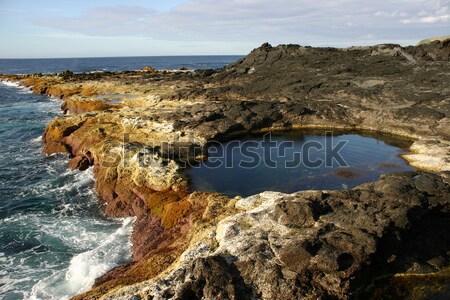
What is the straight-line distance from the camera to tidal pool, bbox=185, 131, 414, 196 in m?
28.2

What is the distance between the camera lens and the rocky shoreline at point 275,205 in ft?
50.5

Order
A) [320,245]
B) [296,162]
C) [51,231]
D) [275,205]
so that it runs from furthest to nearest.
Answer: [296,162] < [51,231] < [275,205] < [320,245]

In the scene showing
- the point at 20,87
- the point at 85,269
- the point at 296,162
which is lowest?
the point at 85,269

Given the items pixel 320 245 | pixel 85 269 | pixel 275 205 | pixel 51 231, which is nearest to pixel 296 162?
pixel 275 205

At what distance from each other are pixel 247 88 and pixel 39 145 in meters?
32.8

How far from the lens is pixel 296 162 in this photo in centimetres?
3328

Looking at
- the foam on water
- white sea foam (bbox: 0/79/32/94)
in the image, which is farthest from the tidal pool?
white sea foam (bbox: 0/79/32/94)

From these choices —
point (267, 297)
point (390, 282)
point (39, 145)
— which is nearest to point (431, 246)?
point (390, 282)

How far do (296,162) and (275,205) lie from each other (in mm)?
14384

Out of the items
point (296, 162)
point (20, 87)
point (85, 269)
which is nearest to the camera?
point (85, 269)

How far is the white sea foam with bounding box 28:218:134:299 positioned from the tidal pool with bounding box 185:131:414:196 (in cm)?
696

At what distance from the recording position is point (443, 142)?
3547 centimetres

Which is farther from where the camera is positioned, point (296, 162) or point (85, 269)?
point (296, 162)

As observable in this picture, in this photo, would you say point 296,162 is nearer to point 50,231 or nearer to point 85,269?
point 85,269
